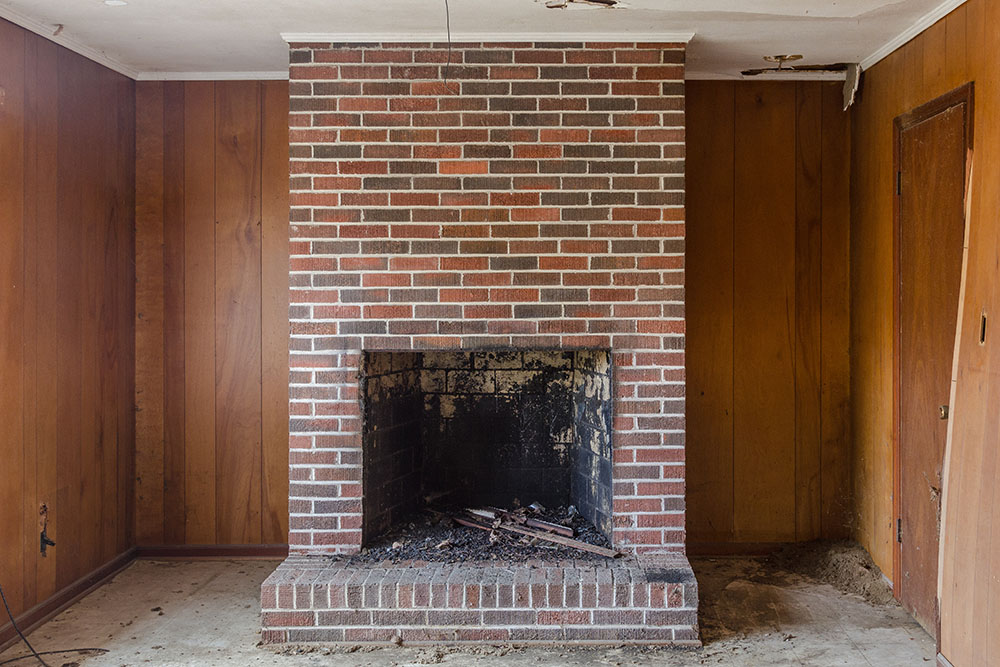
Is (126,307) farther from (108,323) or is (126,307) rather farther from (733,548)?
(733,548)

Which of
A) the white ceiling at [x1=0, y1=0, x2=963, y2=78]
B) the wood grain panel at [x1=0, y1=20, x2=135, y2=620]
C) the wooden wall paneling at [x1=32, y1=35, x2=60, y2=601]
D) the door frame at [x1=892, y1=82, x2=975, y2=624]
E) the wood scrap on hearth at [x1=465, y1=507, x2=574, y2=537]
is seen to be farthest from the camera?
the wood scrap on hearth at [x1=465, y1=507, x2=574, y2=537]

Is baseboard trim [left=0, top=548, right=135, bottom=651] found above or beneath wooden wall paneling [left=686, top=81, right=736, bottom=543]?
beneath

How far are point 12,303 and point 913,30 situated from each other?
12.1 ft

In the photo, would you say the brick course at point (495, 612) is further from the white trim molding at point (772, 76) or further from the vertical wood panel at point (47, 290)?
the white trim molding at point (772, 76)

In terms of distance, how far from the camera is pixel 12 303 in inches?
106

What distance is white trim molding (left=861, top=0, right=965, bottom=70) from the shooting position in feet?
8.46

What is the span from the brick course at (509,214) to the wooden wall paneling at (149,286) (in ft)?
3.60

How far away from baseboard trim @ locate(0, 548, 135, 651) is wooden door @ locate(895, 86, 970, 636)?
3.46m

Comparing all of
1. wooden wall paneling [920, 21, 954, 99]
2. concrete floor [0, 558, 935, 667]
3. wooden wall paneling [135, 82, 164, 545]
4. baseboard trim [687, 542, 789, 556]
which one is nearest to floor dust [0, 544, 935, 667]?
concrete floor [0, 558, 935, 667]

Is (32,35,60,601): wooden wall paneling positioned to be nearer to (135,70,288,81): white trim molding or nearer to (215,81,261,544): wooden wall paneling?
(135,70,288,81): white trim molding

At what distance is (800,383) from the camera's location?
3.50 m

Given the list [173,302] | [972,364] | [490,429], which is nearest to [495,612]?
[490,429]

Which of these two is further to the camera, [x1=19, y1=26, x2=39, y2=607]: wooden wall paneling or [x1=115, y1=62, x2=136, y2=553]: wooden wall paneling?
[x1=115, y1=62, x2=136, y2=553]: wooden wall paneling

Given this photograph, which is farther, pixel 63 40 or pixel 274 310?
pixel 274 310
